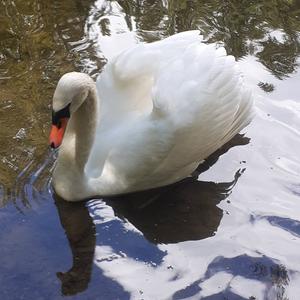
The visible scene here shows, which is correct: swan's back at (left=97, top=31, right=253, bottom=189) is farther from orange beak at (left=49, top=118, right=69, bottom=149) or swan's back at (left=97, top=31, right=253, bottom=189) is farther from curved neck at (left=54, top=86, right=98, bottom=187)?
orange beak at (left=49, top=118, right=69, bottom=149)

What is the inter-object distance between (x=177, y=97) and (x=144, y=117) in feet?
0.89

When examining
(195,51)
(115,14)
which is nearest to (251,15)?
(115,14)

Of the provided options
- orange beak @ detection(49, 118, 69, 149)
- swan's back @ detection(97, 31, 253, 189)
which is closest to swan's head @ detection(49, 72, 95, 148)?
orange beak @ detection(49, 118, 69, 149)

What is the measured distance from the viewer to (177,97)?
173 inches

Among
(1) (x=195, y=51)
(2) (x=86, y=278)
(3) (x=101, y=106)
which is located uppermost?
(1) (x=195, y=51)

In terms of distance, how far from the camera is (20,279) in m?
4.05

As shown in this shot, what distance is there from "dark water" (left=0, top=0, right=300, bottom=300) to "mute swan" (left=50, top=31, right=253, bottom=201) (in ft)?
0.63

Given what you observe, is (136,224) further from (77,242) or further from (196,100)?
(196,100)

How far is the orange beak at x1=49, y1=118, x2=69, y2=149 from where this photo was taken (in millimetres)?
4176

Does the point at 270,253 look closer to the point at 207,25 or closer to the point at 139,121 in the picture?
the point at 139,121

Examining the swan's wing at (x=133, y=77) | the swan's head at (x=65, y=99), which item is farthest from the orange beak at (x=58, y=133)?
the swan's wing at (x=133, y=77)

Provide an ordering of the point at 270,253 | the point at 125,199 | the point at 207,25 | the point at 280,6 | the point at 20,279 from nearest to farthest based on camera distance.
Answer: the point at 20,279 → the point at 270,253 → the point at 125,199 → the point at 207,25 → the point at 280,6

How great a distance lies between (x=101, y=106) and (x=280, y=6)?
3175mm

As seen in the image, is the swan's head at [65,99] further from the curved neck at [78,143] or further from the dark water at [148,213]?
the dark water at [148,213]
